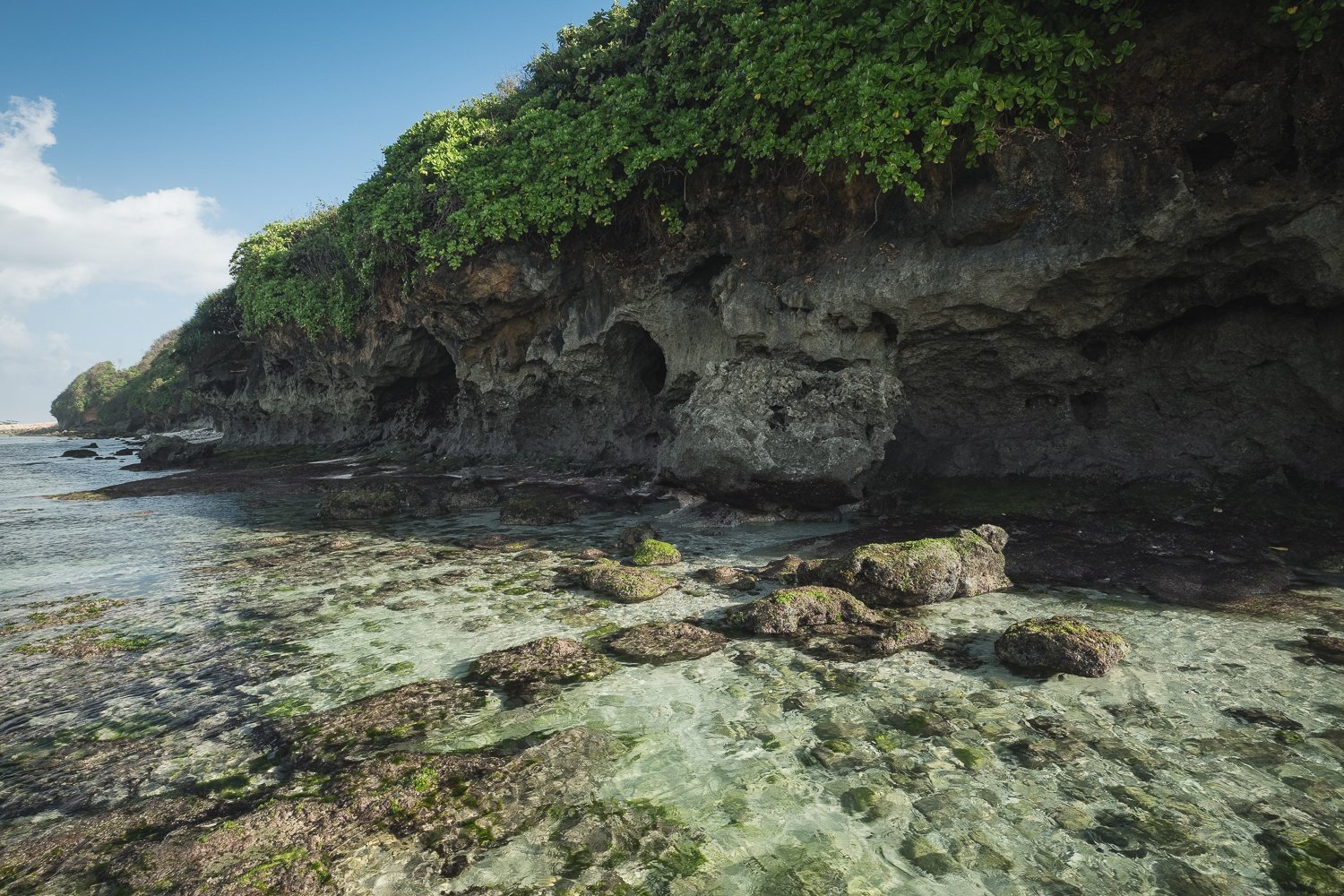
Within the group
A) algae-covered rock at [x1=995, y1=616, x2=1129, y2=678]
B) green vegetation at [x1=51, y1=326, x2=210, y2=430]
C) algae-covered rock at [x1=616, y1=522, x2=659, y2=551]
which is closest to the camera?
algae-covered rock at [x1=995, y1=616, x2=1129, y2=678]

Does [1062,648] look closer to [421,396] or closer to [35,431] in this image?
[421,396]

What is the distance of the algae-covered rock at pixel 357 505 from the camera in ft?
43.7

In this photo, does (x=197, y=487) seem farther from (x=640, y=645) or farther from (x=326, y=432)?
(x=640, y=645)

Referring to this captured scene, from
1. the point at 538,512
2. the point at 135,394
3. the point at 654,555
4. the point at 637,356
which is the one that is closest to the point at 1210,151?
the point at 654,555

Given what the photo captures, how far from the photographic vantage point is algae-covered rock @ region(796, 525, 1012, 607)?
6715 mm

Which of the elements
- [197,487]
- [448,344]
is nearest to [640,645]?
[448,344]

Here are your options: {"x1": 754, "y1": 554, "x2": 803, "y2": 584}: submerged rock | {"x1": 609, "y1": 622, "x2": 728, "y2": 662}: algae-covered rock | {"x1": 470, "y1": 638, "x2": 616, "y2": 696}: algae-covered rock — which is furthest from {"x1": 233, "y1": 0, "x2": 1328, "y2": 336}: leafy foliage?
{"x1": 470, "y1": 638, "x2": 616, "y2": 696}: algae-covered rock

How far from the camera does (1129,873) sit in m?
3.08

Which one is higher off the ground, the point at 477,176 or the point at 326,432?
the point at 477,176

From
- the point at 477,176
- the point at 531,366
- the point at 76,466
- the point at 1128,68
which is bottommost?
the point at 76,466

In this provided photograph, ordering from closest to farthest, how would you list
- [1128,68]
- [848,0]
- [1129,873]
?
[1129,873]
[1128,68]
[848,0]

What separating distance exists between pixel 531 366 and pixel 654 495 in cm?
610

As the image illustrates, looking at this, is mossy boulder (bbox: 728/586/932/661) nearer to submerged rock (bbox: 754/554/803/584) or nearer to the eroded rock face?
submerged rock (bbox: 754/554/803/584)

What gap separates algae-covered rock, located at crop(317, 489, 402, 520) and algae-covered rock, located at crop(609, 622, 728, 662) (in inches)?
348
